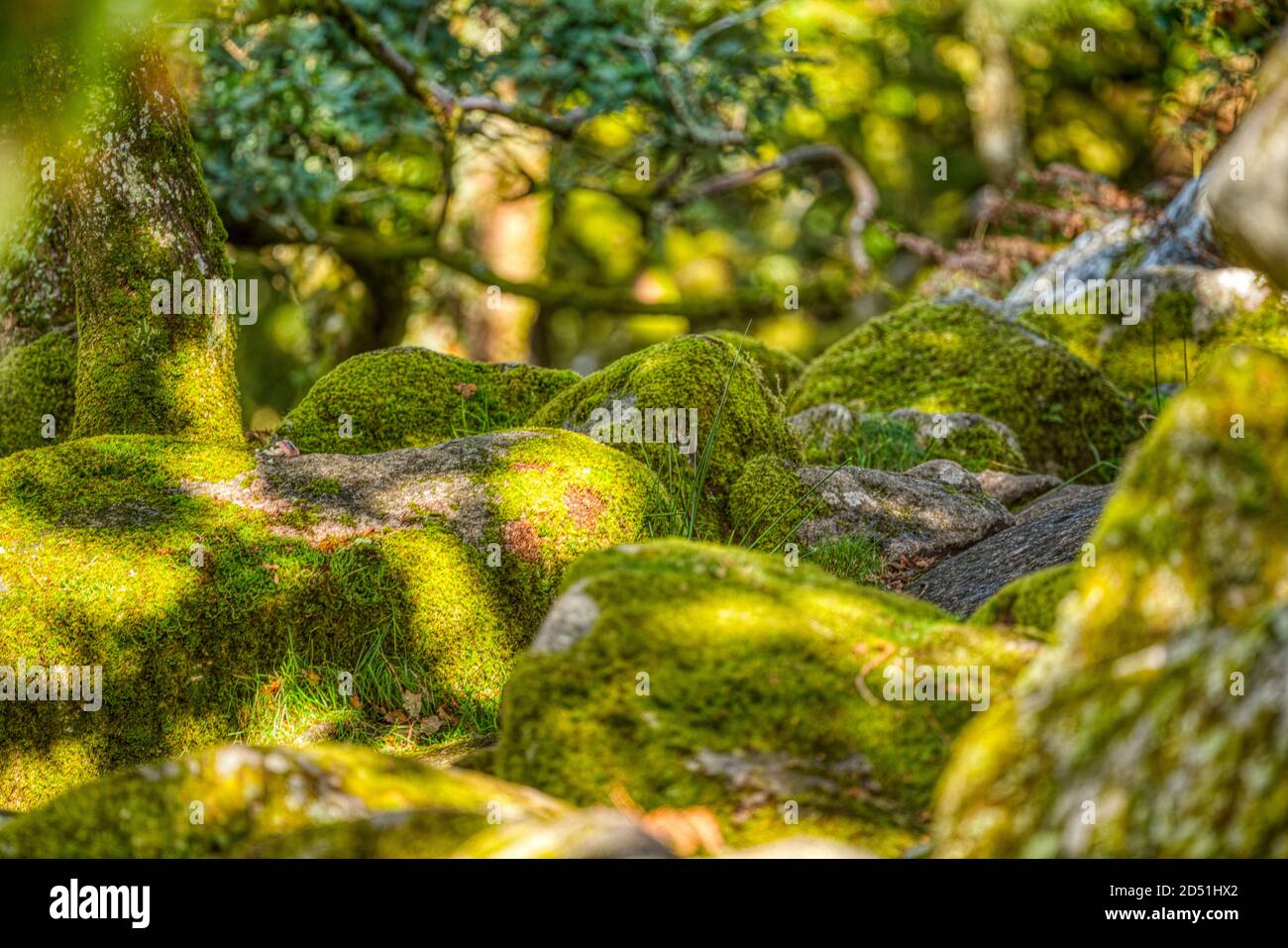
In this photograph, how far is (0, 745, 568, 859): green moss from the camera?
3.34 meters

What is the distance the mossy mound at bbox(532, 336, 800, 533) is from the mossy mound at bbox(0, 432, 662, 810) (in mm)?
562

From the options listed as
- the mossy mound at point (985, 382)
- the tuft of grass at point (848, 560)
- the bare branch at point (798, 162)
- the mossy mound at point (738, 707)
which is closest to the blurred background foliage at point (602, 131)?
the bare branch at point (798, 162)

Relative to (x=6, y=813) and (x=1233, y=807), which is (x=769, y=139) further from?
(x=1233, y=807)

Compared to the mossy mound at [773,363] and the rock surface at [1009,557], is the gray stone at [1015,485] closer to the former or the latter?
the rock surface at [1009,557]

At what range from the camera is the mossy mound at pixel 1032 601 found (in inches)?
165

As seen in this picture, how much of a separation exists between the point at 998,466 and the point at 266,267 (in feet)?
26.5

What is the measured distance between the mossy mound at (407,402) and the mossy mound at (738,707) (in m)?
3.50

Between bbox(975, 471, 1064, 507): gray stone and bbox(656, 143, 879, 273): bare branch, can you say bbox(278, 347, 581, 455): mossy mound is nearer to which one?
bbox(975, 471, 1064, 507): gray stone

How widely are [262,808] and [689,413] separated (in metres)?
3.84

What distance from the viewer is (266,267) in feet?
43.1

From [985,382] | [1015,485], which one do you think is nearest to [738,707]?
[1015,485]

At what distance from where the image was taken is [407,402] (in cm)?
741

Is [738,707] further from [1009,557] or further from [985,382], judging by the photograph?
[985,382]
